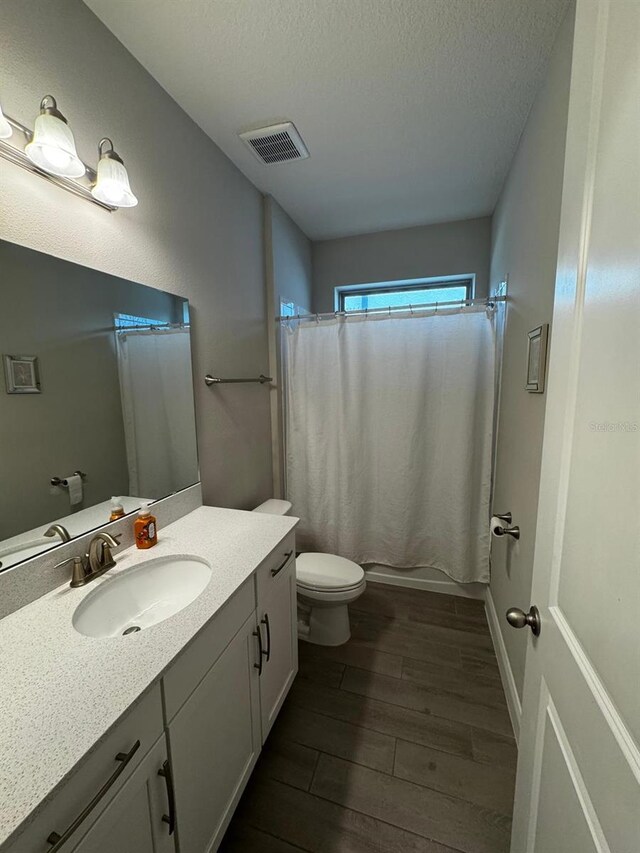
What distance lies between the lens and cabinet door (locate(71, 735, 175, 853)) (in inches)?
22.8

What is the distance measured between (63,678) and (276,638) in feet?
2.57

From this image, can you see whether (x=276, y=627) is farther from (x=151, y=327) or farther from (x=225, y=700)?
(x=151, y=327)

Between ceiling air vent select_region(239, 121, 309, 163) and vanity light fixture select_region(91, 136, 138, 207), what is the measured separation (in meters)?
0.82

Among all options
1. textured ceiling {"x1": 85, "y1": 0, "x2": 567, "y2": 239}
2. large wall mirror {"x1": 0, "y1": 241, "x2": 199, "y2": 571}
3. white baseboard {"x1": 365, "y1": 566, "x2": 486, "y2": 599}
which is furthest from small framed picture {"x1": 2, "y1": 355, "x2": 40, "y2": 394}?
white baseboard {"x1": 365, "y1": 566, "x2": 486, "y2": 599}

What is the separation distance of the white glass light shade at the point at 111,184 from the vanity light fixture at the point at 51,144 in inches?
3.8

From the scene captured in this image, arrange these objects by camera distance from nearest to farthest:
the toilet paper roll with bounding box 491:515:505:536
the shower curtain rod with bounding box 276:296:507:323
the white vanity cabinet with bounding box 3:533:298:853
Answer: the white vanity cabinet with bounding box 3:533:298:853 < the toilet paper roll with bounding box 491:515:505:536 < the shower curtain rod with bounding box 276:296:507:323

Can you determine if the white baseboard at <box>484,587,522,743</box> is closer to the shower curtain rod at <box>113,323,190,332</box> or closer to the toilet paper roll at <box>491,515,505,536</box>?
the toilet paper roll at <box>491,515,505,536</box>

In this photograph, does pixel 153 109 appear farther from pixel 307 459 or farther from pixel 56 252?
pixel 307 459

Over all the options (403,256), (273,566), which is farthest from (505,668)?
(403,256)

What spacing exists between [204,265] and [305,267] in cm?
129

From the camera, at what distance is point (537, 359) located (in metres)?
1.25

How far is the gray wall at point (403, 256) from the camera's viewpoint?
250 centimetres

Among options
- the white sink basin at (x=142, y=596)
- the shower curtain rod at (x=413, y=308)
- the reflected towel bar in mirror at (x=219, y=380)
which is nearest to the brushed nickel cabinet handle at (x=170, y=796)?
the white sink basin at (x=142, y=596)

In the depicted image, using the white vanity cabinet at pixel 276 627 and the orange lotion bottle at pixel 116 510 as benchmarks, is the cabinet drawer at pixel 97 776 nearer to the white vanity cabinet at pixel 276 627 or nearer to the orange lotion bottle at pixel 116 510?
the white vanity cabinet at pixel 276 627
